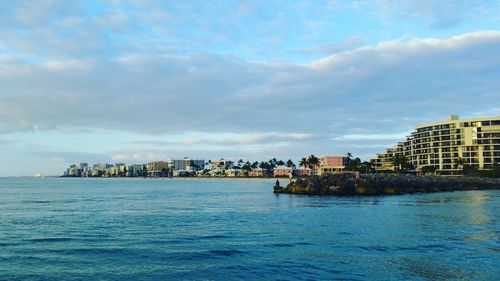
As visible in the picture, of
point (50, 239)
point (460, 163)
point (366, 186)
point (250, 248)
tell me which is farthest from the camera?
point (460, 163)

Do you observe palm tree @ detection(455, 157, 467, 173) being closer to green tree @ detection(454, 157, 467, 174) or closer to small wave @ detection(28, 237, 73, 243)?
green tree @ detection(454, 157, 467, 174)

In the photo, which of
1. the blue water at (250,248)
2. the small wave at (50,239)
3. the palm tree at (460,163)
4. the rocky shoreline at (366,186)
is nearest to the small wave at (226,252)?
the blue water at (250,248)

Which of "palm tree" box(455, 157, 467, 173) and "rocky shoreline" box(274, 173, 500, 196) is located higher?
"palm tree" box(455, 157, 467, 173)

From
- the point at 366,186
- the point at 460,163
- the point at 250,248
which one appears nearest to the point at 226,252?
the point at 250,248

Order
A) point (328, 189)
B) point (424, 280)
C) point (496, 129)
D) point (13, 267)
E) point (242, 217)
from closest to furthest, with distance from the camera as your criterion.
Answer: point (424, 280), point (13, 267), point (242, 217), point (328, 189), point (496, 129)

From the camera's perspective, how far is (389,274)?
23.3 meters

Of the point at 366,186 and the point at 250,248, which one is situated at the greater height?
the point at 366,186

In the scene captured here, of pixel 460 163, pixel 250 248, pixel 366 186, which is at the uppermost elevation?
pixel 460 163

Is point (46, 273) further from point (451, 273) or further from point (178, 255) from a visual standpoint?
point (451, 273)

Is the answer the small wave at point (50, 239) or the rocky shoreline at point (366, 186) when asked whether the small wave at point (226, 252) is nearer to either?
the small wave at point (50, 239)

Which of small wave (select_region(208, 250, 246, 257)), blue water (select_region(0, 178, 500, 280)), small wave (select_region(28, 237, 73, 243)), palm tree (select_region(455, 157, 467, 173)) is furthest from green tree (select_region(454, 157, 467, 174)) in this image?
small wave (select_region(28, 237, 73, 243))

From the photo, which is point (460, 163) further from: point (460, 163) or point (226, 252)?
point (226, 252)

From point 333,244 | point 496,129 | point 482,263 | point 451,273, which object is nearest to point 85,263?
point 333,244

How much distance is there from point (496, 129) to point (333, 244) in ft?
627
